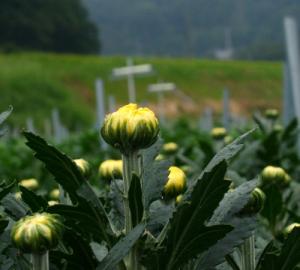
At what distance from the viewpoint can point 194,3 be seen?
90438mm

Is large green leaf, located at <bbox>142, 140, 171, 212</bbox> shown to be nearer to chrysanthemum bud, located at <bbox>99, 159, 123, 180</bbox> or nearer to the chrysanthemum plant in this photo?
the chrysanthemum plant

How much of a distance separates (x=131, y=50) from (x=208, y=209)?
8628 centimetres

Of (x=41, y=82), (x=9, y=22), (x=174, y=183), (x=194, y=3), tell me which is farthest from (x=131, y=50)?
(x=174, y=183)

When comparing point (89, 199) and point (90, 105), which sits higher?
point (89, 199)

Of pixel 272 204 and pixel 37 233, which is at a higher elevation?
pixel 37 233

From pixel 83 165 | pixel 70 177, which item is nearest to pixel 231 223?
pixel 70 177

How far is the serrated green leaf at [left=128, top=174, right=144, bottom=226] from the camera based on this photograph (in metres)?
0.69

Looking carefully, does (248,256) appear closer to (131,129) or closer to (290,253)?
(290,253)

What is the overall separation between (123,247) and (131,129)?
0.11 metres

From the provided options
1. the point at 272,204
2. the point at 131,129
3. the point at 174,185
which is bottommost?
the point at 272,204

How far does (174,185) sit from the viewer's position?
957 mm

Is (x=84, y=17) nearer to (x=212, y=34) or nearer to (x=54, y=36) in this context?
(x=54, y=36)

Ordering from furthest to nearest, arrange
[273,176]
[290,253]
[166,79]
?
[166,79], [273,176], [290,253]

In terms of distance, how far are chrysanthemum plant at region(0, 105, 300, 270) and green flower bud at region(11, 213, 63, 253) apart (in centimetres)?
3
